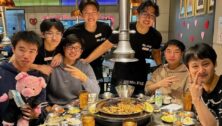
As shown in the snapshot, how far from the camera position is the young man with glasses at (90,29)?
2658 mm

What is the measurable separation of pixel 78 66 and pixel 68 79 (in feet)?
0.53

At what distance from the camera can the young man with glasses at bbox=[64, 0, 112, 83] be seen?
2.66 meters

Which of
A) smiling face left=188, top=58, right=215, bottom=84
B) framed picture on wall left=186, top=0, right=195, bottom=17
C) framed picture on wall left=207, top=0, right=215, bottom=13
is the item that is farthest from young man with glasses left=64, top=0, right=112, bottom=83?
framed picture on wall left=186, top=0, right=195, bottom=17

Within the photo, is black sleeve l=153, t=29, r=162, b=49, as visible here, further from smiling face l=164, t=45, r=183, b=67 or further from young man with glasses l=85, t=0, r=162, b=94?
smiling face l=164, t=45, r=183, b=67

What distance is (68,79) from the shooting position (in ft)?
7.79

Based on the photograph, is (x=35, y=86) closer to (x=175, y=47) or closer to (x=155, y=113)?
(x=155, y=113)

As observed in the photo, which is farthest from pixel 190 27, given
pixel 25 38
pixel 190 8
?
pixel 25 38

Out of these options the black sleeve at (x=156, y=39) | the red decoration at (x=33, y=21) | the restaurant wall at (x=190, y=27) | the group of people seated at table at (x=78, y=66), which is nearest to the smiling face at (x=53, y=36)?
the group of people seated at table at (x=78, y=66)

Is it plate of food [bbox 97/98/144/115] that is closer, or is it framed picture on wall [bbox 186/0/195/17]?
plate of food [bbox 97/98/144/115]

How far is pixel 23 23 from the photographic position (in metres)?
7.11

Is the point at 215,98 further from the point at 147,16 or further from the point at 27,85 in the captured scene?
the point at 27,85

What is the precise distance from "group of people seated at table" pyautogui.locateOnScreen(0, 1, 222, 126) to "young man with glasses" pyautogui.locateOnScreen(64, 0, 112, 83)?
0.01m

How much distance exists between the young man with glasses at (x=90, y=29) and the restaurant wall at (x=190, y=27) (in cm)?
127

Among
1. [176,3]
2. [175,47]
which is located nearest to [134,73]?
[175,47]
